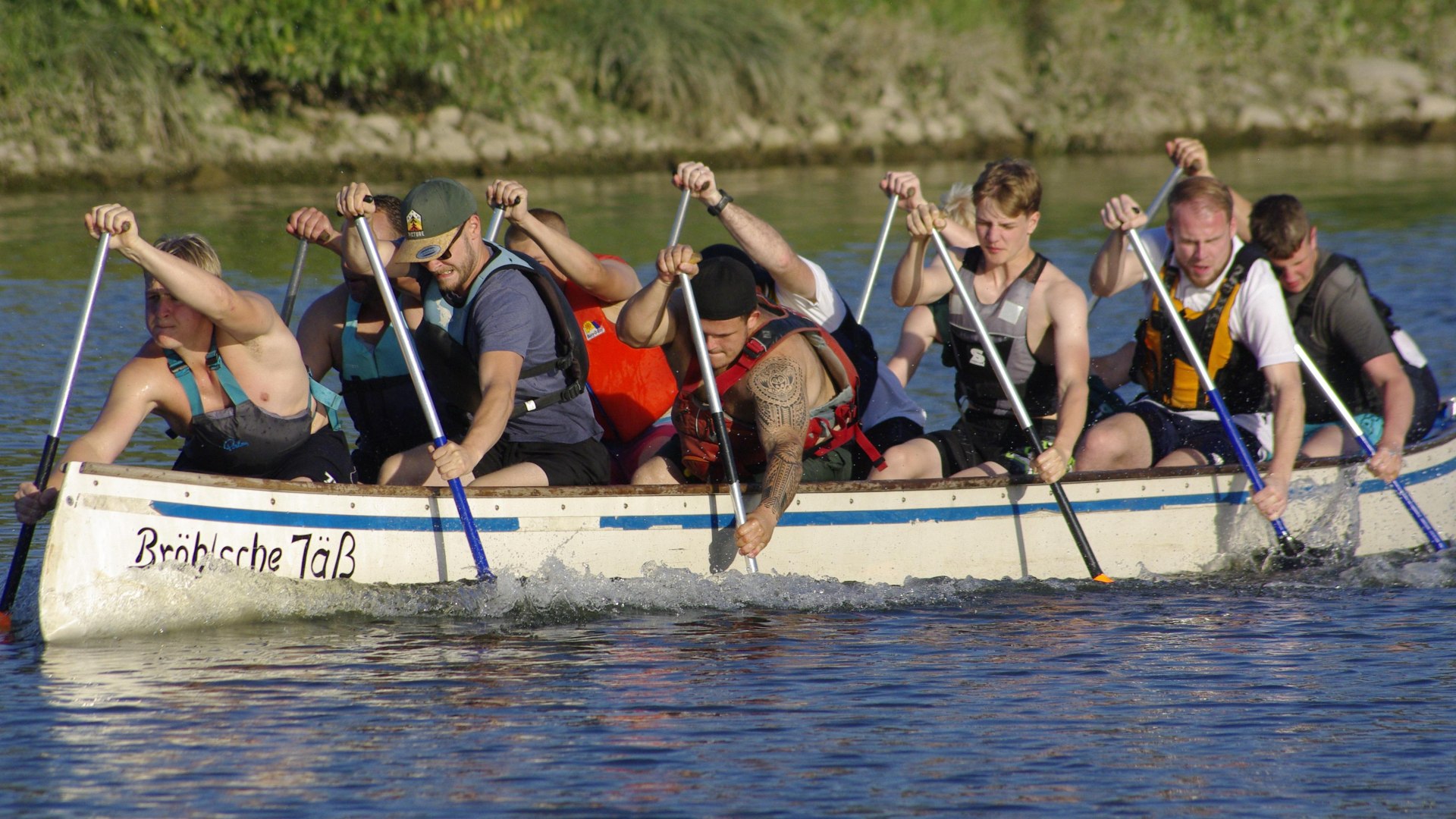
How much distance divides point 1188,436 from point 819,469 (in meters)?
1.73

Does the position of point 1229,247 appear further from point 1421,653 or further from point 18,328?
point 18,328

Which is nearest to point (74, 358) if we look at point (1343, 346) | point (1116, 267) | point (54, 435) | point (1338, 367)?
point (54, 435)

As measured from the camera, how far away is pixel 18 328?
43.0ft

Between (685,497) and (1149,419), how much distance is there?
2093 millimetres

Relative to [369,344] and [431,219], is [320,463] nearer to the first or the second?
[369,344]

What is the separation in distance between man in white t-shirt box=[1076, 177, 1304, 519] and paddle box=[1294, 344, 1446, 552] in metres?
0.25

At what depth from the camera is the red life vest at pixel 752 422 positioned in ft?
21.0

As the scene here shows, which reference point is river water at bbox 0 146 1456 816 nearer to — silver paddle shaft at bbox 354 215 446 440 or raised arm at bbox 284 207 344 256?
silver paddle shaft at bbox 354 215 446 440

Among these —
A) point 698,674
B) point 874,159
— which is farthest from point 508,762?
point 874,159

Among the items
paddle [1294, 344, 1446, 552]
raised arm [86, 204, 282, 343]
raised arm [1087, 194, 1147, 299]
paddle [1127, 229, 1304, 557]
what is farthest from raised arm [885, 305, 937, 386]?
raised arm [86, 204, 282, 343]

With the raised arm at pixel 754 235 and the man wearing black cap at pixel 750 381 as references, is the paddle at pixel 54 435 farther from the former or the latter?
the raised arm at pixel 754 235

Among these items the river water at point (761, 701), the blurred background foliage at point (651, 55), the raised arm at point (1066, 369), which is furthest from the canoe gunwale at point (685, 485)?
the blurred background foliage at point (651, 55)

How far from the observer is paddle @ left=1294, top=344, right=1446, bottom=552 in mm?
7453

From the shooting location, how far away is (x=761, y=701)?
5.61 metres
